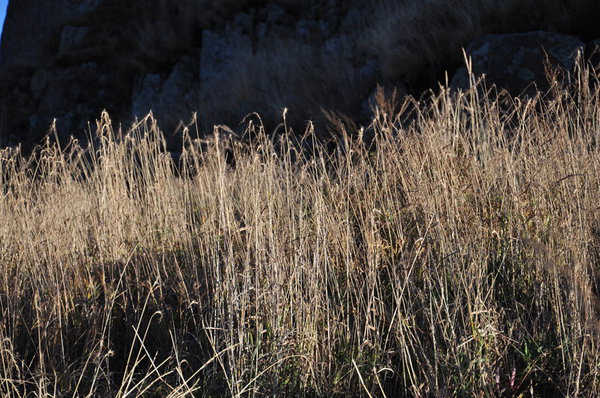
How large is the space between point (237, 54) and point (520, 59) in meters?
4.66

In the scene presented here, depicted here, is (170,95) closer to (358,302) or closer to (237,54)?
(237,54)

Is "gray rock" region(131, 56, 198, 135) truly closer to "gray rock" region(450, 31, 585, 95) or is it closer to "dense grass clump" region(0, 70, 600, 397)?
"gray rock" region(450, 31, 585, 95)

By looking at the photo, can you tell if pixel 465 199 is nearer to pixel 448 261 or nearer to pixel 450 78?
pixel 448 261

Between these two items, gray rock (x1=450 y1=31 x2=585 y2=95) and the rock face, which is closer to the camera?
gray rock (x1=450 y1=31 x2=585 y2=95)

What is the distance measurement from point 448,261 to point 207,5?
8851 millimetres

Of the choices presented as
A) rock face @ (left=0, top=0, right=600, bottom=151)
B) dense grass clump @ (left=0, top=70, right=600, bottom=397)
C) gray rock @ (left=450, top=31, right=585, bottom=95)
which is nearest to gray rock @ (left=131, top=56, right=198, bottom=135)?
rock face @ (left=0, top=0, right=600, bottom=151)

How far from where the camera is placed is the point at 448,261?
302 cm

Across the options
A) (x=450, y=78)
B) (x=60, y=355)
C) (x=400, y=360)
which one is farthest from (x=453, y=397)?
(x=450, y=78)

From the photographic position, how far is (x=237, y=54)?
10008 mm

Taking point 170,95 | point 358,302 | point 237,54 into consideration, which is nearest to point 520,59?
point 358,302

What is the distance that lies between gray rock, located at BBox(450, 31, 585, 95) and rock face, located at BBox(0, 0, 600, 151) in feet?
0.06

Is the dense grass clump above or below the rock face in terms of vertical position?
below

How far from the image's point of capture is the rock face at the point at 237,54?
25.5ft

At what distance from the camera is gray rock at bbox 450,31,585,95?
6448 millimetres
